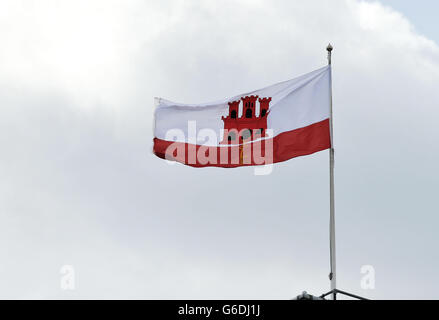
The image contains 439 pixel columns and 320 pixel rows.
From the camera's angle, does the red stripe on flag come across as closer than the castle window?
Yes

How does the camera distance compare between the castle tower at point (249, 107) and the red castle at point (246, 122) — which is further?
the castle tower at point (249, 107)

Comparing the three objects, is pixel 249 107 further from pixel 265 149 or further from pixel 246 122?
pixel 265 149

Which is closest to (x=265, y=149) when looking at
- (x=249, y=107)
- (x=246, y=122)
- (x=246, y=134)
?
(x=246, y=134)

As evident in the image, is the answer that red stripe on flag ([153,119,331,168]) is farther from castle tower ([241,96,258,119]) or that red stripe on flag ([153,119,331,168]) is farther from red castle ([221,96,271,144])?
castle tower ([241,96,258,119])

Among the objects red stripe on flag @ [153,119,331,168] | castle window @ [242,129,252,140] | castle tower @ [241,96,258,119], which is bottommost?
red stripe on flag @ [153,119,331,168]

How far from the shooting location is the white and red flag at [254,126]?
1535 inches

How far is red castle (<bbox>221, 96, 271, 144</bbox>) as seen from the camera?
40.2 meters

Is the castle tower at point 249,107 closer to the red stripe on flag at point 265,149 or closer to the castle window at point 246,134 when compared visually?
the castle window at point 246,134

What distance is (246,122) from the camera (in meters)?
40.6

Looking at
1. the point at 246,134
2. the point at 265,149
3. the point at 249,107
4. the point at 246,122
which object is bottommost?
the point at 265,149

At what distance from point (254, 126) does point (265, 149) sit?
1.39 metres

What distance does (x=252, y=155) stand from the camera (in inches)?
1554
